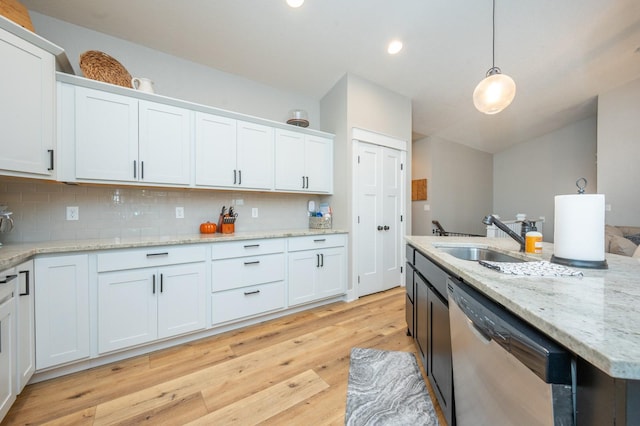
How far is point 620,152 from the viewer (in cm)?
407

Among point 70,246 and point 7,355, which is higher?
point 70,246

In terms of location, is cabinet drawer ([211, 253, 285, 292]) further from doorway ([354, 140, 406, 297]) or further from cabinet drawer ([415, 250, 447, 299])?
cabinet drawer ([415, 250, 447, 299])

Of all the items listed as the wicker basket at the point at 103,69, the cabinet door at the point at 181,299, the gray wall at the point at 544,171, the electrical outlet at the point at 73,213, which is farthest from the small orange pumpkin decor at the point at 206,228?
the gray wall at the point at 544,171

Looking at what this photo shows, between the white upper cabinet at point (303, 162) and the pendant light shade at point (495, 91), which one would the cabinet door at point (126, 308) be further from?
the pendant light shade at point (495, 91)

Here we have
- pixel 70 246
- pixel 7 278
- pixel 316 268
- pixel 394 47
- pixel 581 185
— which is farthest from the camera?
pixel 316 268

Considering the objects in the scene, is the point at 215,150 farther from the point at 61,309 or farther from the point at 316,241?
the point at 61,309

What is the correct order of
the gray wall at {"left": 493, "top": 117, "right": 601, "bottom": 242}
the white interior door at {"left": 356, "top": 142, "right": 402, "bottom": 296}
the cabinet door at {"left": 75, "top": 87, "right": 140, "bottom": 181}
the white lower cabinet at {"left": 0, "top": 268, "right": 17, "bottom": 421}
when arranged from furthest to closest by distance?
the gray wall at {"left": 493, "top": 117, "right": 601, "bottom": 242} → the white interior door at {"left": 356, "top": 142, "right": 402, "bottom": 296} → the cabinet door at {"left": 75, "top": 87, "right": 140, "bottom": 181} → the white lower cabinet at {"left": 0, "top": 268, "right": 17, "bottom": 421}

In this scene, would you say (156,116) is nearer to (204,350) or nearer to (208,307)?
(208,307)

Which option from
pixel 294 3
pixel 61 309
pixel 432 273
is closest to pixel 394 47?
pixel 294 3

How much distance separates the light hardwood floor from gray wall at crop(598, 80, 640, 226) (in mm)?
4560

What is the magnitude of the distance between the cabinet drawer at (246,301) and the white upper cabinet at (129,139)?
1.16m

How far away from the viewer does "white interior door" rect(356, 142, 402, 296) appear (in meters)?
3.27

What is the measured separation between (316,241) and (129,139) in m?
1.99

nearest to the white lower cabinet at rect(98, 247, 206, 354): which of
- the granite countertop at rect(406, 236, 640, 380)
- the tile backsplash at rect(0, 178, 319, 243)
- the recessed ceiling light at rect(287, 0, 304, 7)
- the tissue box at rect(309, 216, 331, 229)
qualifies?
the tile backsplash at rect(0, 178, 319, 243)
